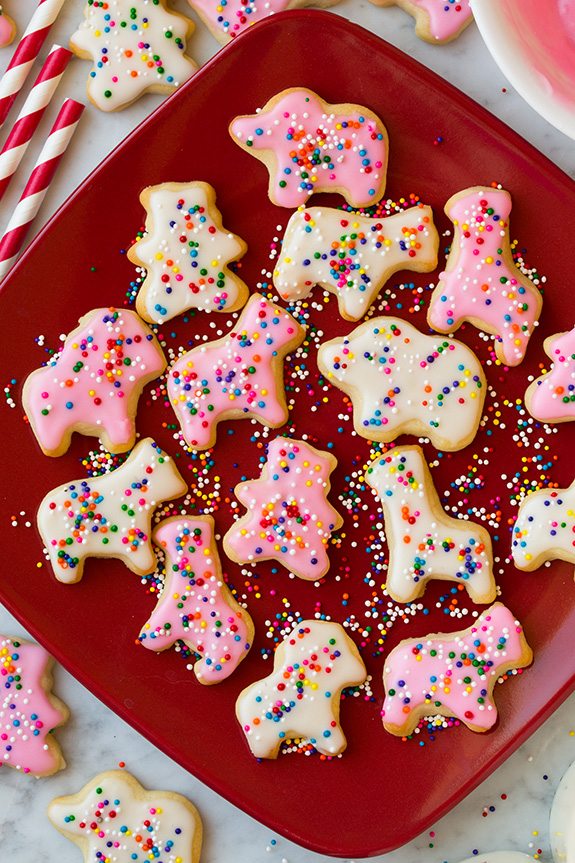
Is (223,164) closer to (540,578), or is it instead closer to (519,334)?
(519,334)

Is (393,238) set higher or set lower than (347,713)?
higher

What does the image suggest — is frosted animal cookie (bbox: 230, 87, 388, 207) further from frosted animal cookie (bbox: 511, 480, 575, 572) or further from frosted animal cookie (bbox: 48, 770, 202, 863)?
frosted animal cookie (bbox: 48, 770, 202, 863)

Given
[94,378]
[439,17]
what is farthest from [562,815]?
[439,17]

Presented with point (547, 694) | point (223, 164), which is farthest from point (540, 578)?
point (223, 164)

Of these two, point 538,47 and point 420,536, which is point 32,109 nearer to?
point 538,47

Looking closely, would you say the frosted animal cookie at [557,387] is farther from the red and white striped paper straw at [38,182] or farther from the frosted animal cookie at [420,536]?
the red and white striped paper straw at [38,182]

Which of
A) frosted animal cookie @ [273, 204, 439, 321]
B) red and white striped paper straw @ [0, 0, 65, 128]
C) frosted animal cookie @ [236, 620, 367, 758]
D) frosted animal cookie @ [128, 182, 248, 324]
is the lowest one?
frosted animal cookie @ [236, 620, 367, 758]

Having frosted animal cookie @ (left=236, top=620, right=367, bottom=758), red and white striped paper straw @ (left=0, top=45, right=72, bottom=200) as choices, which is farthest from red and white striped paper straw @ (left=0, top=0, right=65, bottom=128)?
frosted animal cookie @ (left=236, top=620, right=367, bottom=758)
